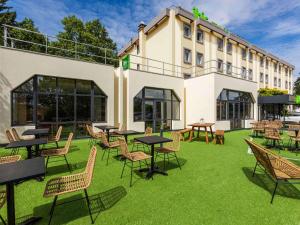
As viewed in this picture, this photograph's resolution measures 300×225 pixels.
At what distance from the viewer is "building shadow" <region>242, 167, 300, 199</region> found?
3.74 m

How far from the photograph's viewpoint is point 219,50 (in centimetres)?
2047

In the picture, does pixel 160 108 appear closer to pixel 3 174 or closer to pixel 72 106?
pixel 72 106

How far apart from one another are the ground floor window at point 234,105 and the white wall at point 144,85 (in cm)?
303

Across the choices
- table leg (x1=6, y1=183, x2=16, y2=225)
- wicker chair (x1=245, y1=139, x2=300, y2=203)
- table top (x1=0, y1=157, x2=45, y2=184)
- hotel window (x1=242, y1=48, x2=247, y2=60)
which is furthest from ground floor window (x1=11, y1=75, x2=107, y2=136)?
hotel window (x1=242, y1=48, x2=247, y2=60)

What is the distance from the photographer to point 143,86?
1257 cm

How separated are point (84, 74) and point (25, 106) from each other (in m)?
3.44

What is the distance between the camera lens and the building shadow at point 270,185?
374cm

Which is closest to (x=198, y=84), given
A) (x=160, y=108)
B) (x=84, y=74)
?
(x=160, y=108)

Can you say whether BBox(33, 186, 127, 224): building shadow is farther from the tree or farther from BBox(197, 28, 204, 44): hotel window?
the tree

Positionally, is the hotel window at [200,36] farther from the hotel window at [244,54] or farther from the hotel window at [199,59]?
the hotel window at [244,54]

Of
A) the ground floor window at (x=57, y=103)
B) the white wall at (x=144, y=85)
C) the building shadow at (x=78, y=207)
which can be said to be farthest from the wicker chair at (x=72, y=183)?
the white wall at (x=144, y=85)

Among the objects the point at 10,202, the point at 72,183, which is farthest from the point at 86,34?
the point at 10,202

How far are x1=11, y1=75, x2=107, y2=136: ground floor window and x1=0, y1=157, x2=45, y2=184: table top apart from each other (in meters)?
7.33

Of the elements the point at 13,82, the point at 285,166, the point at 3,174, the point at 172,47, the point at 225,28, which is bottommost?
the point at 285,166
